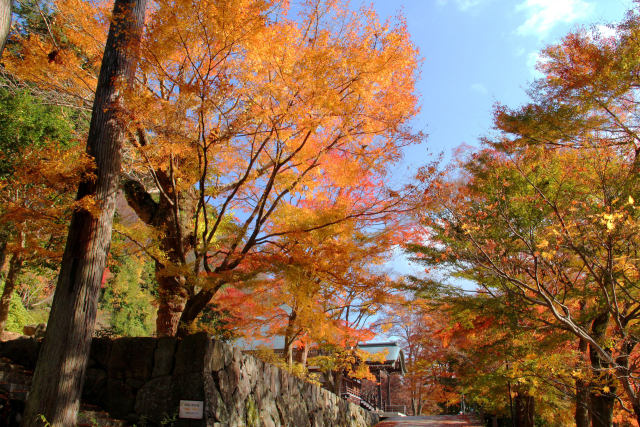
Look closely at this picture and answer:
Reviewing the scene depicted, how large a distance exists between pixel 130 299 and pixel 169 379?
1401 centimetres

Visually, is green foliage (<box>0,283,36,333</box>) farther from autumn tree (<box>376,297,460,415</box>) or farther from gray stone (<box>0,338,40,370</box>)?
autumn tree (<box>376,297,460,415</box>)

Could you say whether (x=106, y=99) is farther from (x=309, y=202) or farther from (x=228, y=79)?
(x=309, y=202)

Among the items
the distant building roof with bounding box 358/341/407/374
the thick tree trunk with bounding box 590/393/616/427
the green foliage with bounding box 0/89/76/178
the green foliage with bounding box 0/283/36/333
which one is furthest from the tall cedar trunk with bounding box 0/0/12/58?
the distant building roof with bounding box 358/341/407/374

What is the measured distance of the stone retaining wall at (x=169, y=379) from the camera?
238 inches

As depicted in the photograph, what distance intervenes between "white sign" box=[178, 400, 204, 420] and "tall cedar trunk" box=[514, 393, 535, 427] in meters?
10.4

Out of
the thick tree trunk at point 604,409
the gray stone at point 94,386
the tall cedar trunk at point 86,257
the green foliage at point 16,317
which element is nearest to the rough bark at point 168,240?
the tall cedar trunk at point 86,257

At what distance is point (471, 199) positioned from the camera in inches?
363

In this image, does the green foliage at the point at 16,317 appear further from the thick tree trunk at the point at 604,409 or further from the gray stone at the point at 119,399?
the thick tree trunk at the point at 604,409

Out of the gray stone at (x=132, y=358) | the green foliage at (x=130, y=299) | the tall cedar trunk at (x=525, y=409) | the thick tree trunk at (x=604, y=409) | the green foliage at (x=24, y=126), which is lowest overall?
the tall cedar trunk at (x=525, y=409)

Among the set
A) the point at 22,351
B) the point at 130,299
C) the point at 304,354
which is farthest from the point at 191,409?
the point at 130,299

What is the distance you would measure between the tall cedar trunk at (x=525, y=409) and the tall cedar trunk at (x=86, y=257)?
12.1m

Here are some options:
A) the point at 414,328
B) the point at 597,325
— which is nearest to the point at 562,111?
the point at 597,325

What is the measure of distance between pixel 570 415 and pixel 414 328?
17.1 m

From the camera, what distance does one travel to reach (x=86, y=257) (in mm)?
5797
